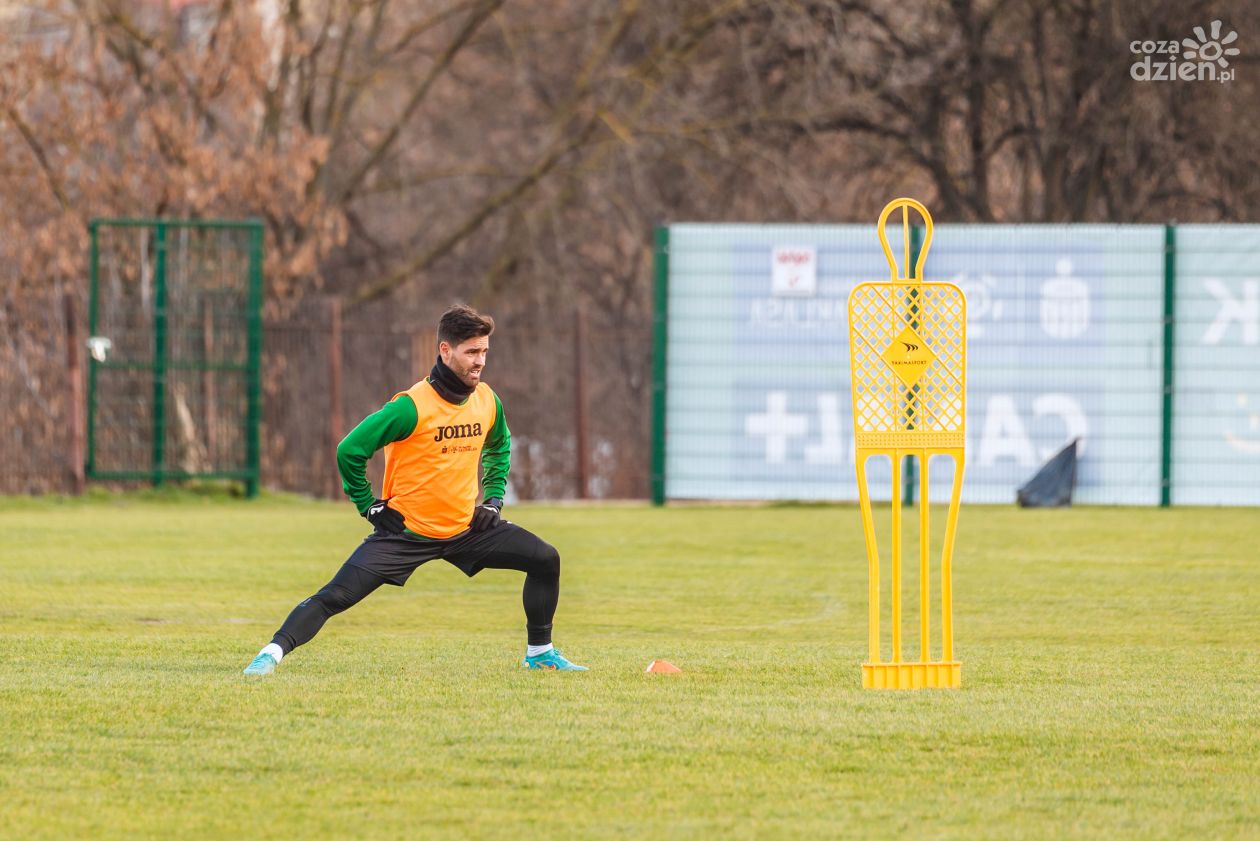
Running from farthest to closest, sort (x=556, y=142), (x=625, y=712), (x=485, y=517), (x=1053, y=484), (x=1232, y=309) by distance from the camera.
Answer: (x=556, y=142), (x=1232, y=309), (x=1053, y=484), (x=485, y=517), (x=625, y=712)

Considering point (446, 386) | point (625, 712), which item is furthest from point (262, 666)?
point (625, 712)

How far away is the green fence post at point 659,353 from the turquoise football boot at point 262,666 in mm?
14276

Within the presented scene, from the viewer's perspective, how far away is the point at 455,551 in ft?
29.9

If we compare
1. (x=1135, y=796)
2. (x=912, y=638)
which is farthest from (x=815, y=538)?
(x=1135, y=796)

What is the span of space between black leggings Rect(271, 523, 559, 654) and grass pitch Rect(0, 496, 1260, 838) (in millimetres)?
223

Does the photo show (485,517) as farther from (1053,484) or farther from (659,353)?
(1053,484)

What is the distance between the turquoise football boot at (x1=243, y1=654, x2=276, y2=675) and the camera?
8703mm

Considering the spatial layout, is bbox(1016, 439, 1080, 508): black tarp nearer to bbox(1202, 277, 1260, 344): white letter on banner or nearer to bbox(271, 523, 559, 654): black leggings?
bbox(1202, 277, 1260, 344): white letter on banner

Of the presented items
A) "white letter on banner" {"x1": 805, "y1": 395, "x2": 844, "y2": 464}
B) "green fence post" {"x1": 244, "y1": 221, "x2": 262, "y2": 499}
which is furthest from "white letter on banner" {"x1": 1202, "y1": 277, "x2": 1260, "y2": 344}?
"green fence post" {"x1": 244, "y1": 221, "x2": 262, "y2": 499}

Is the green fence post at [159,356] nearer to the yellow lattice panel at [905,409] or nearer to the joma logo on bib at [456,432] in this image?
the joma logo on bib at [456,432]

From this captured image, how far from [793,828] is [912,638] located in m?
5.45

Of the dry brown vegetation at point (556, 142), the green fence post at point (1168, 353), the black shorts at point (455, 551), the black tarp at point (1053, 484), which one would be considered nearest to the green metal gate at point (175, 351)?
the dry brown vegetation at point (556, 142)

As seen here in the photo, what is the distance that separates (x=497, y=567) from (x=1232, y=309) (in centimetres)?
1541

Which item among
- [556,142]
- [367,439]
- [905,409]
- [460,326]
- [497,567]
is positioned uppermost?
[556,142]
